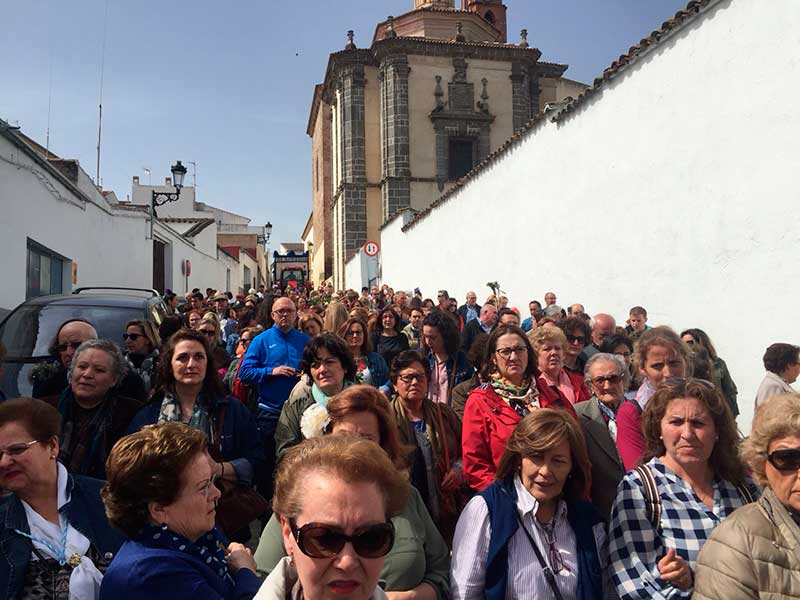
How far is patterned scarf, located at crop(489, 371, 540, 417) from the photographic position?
154 inches

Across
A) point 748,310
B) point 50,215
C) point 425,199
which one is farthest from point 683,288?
point 425,199

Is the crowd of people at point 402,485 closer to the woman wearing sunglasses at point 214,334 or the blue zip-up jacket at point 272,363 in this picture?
the blue zip-up jacket at point 272,363

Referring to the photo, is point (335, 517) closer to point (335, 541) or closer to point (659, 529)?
point (335, 541)

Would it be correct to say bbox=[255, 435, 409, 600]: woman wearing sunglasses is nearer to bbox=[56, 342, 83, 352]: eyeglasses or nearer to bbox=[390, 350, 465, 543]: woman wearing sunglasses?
bbox=[390, 350, 465, 543]: woman wearing sunglasses

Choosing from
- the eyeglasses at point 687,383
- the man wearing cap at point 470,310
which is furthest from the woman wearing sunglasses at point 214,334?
the man wearing cap at point 470,310

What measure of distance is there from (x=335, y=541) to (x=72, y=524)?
56.7 inches

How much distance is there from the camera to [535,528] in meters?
2.77

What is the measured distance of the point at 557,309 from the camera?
902 cm

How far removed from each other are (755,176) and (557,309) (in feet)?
9.75

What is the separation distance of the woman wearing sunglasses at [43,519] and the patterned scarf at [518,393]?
7.55 feet

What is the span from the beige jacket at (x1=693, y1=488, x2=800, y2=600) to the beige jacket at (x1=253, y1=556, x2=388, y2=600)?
126 centimetres

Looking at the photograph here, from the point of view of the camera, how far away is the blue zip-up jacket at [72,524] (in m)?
2.26

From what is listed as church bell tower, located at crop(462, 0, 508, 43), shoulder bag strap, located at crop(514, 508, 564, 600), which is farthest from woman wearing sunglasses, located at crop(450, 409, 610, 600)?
church bell tower, located at crop(462, 0, 508, 43)

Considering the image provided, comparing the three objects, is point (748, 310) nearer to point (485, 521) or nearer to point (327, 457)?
point (485, 521)
